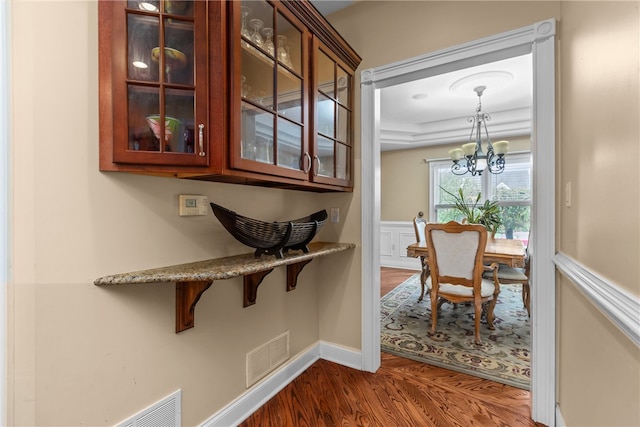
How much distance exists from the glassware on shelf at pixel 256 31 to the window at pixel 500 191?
182 inches

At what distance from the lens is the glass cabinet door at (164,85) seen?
3.37 feet

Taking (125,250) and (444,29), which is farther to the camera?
(444,29)

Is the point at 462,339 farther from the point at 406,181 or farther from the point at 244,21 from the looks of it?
the point at 406,181

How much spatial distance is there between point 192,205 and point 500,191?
5.10m

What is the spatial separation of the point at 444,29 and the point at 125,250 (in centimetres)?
218

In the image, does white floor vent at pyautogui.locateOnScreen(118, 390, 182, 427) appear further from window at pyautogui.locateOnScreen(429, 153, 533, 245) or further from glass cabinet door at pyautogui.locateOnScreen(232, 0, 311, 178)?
window at pyautogui.locateOnScreen(429, 153, 533, 245)

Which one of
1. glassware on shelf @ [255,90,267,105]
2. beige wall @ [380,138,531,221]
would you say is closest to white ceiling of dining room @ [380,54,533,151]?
beige wall @ [380,138,531,221]

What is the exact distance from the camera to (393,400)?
174 cm

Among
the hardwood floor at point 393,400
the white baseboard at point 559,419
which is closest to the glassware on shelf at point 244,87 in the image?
the hardwood floor at point 393,400

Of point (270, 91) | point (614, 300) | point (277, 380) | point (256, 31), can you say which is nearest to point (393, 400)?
point (277, 380)

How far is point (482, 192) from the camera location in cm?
489

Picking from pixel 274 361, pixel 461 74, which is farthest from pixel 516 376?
pixel 461 74

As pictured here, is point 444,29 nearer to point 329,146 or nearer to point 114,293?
point 329,146

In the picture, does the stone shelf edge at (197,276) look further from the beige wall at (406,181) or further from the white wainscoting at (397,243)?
the beige wall at (406,181)
